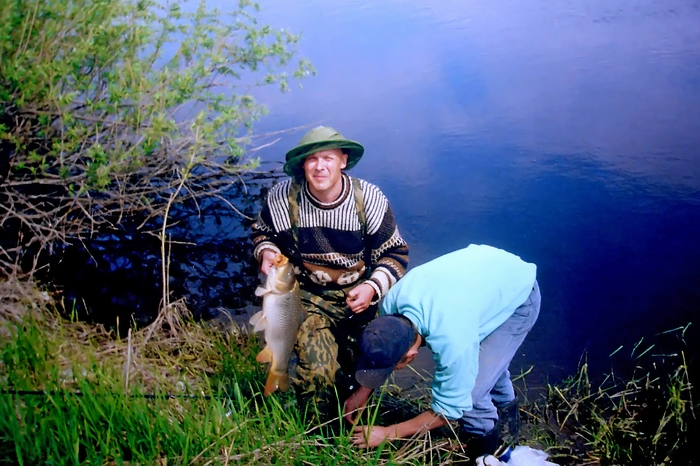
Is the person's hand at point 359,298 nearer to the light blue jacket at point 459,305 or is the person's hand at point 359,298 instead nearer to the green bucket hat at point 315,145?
the light blue jacket at point 459,305

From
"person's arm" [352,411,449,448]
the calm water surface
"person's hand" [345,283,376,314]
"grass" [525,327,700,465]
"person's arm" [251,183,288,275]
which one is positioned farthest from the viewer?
the calm water surface

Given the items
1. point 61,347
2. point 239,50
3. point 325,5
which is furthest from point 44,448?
point 325,5

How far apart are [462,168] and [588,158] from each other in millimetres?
1873

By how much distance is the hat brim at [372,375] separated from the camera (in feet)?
10.1

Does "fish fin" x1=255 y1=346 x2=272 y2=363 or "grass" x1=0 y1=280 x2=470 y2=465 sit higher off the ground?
"fish fin" x1=255 y1=346 x2=272 y2=363

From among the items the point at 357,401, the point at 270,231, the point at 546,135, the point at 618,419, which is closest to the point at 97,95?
the point at 270,231

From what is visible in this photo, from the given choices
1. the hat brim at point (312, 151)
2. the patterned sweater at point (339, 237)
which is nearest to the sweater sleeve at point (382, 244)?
the patterned sweater at point (339, 237)

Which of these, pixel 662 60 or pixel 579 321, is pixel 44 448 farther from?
pixel 662 60

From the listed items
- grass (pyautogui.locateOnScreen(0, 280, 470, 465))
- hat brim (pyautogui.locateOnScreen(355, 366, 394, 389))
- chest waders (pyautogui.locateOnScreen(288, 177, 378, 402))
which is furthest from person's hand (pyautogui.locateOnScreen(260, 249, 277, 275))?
hat brim (pyautogui.locateOnScreen(355, 366, 394, 389))

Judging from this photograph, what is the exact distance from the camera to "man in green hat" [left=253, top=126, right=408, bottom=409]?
3.88 metres

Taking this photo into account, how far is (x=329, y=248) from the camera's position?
412cm

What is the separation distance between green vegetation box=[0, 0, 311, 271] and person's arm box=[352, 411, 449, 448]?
242cm

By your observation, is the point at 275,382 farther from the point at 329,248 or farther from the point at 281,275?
the point at 329,248

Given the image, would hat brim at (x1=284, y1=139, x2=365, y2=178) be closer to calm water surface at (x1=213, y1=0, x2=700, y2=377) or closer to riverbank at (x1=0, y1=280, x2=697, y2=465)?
riverbank at (x1=0, y1=280, x2=697, y2=465)
